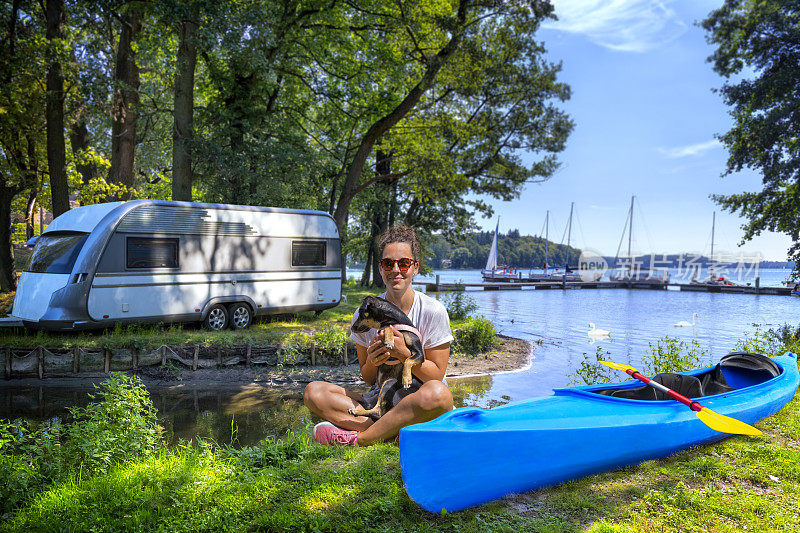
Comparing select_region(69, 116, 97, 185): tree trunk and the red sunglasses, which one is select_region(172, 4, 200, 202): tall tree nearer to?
select_region(69, 116, 97, 185): tree trunk

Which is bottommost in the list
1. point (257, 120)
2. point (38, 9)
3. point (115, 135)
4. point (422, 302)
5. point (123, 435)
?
point (123, 435)

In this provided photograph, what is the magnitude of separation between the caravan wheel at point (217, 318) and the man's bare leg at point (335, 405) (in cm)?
816

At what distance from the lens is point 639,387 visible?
15.5 feet

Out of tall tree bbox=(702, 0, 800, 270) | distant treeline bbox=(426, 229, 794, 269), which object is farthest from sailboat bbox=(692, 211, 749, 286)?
tall tree bbox=(702, 0, 800, 270)

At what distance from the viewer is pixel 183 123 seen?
13266 mm

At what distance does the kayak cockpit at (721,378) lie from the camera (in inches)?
185

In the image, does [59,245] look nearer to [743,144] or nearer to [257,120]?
[257,120]

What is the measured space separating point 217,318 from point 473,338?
260 inches

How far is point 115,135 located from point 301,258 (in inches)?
267

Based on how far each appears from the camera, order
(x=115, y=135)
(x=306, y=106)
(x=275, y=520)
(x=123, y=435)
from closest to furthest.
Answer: (x=275, y=520) < (x=123, y=435) < (x=115, y=135) < (x=306, y=106)

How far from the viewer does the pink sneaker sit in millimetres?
3830

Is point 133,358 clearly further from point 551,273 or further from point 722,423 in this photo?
point 551,273

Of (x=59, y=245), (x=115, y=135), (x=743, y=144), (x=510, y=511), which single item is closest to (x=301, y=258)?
(x=59, y=245)

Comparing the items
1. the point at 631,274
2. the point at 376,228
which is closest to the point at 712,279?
the point at 631,274
